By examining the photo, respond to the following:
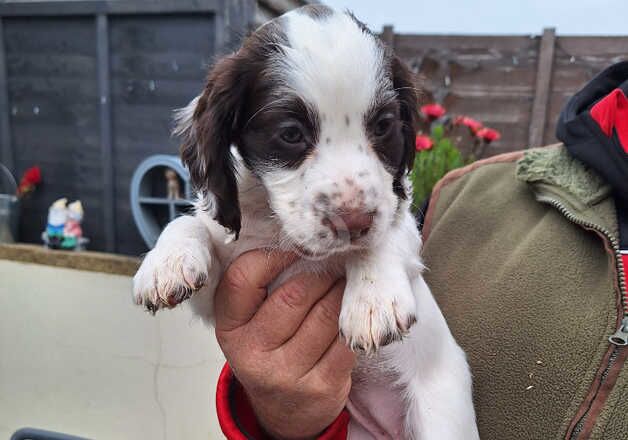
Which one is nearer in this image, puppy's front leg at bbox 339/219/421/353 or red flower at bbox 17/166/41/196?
puppy's front leg at bbox 339/219/421/353

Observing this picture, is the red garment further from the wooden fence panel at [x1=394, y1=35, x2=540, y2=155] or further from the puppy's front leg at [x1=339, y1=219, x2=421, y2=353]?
the wooden fence panel at [x1=394, y1=35, x2=540, y2=155]

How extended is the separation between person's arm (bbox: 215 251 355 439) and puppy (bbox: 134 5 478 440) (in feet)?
0.20

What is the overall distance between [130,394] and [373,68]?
7.59 ft

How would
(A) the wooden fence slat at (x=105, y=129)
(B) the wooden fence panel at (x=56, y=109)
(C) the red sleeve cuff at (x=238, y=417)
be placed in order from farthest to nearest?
(B) the wooden fence panel at (x=56, y=109), (A) the wooden fence slat at (x=105, y=129), (C) the red sleeve cuff at (x=238, y=417)

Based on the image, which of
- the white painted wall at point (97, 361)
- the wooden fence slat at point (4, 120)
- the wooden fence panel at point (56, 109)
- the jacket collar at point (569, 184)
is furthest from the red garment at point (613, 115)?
the wooden fence slat at point (4, 120)

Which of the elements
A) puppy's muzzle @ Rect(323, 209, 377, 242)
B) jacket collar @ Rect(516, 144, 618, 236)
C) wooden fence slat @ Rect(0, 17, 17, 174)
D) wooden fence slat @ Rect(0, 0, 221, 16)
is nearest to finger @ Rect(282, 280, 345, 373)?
puppy's muzzle @ Rect(323, 209, 377, 242)

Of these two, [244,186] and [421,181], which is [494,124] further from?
[244,186]

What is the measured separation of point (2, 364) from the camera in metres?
3.01

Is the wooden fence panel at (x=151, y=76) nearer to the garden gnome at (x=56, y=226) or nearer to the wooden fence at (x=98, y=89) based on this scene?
the wooden fence at (x=98, y=89)

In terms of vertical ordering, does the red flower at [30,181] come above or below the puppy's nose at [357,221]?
below

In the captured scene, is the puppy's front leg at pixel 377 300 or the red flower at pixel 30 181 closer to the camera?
the puppy's front leg at pixel 377 300

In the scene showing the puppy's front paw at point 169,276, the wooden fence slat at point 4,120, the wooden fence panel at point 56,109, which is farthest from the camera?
the wooden fence slat at point 4,120

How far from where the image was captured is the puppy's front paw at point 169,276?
1.09 meters

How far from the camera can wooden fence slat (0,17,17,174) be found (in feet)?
9.44
